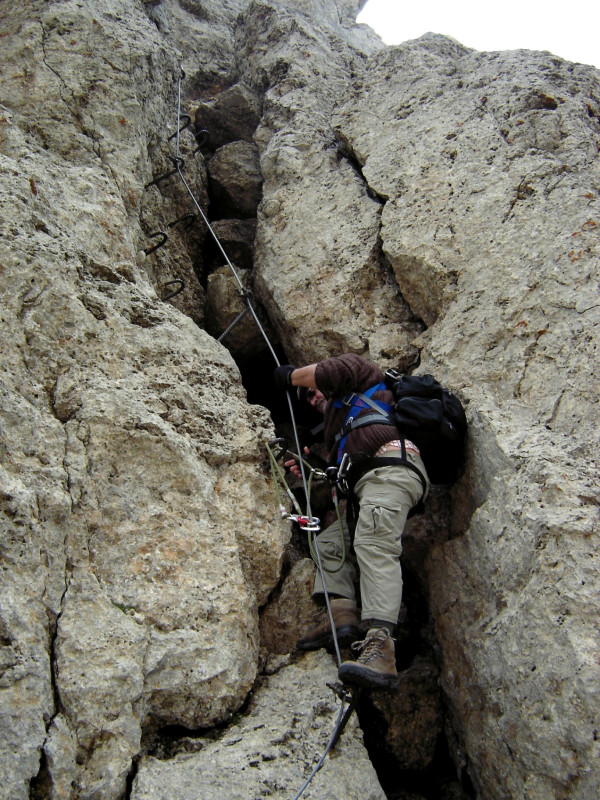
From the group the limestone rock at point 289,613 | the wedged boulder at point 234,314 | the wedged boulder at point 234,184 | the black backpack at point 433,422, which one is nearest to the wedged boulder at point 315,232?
the wedged boulder at point 234,314

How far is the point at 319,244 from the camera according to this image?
7.62 meters

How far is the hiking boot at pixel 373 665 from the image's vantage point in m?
4.20

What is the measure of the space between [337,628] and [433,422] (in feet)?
5.91

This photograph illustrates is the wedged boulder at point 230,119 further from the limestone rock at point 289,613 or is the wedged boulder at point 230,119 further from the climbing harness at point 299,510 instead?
the limestone rock at point 289,613

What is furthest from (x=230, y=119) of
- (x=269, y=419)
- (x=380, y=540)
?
(x=380, y=540)

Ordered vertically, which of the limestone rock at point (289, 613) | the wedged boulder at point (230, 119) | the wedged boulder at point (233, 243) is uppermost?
the wedged boulder at point (230, 119)

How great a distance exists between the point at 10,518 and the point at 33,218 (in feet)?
9.86

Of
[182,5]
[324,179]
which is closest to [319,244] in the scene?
[324,179]

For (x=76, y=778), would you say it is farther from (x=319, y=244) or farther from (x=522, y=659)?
(x=319, y=244)

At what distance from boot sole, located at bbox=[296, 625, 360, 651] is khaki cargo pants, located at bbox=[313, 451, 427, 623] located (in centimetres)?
30

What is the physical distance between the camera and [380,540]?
15.9ft

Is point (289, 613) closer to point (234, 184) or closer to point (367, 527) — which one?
point (367, 527)

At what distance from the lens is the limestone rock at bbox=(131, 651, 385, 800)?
3.78 m

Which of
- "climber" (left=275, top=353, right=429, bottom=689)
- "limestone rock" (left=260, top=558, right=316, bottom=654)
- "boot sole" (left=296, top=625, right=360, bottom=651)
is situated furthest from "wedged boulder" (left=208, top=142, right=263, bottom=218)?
"boot sole" (left=296, top=625, right=360, bottom=651)
